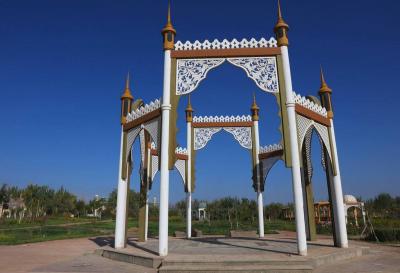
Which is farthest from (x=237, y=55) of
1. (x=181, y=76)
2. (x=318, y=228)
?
(x=318, y=228)

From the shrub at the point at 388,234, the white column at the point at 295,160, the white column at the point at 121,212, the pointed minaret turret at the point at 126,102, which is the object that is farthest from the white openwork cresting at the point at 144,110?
the shrub at the point at 388,234

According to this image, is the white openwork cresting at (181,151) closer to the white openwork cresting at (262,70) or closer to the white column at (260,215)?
the white column at (260,215)

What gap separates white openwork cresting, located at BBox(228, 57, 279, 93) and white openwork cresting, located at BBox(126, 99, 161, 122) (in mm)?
2248

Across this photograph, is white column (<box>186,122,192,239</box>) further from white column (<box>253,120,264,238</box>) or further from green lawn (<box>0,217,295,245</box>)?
green lawn (<box>0,217,295,245</box>)

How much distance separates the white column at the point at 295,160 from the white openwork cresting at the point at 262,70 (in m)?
0.27

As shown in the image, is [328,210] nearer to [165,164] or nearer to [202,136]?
[202,136]

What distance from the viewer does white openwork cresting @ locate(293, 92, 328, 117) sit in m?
8.00

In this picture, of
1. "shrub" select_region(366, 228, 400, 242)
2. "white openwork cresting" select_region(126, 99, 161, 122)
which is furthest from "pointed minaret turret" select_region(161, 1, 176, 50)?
"shrub" select_region(366, 228, 400, 242)

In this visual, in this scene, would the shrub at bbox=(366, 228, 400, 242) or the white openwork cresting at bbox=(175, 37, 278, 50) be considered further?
the shrub at bbox=(366, 228, 400, 242)

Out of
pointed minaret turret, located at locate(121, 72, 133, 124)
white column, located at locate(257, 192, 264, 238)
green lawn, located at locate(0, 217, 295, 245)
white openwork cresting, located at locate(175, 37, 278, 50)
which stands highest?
white openwork cresting, located at locate(175, 37, 278, 50)

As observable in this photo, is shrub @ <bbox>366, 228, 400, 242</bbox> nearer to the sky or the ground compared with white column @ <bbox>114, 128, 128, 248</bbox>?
nearer to the ground

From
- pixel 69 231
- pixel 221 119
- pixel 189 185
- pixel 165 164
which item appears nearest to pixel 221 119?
pixel 221 119

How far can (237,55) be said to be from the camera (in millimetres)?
8016

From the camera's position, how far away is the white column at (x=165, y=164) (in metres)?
7.05
